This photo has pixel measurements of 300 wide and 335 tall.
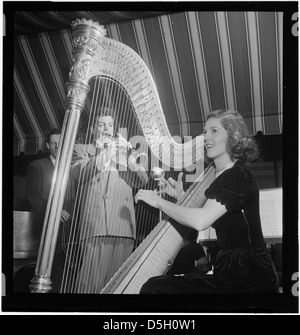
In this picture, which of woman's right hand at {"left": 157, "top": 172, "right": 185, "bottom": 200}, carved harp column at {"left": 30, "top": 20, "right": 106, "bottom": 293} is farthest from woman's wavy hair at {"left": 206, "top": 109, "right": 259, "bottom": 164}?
carved harp column at {"left": 30, "top": 20, "right": 106, "bottom": 293}

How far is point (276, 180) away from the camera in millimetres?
2188

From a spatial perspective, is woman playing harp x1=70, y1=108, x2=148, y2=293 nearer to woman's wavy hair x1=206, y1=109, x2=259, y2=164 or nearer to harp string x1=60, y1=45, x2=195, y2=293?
harp string x1=60, y1=45, x2=195, y2=293

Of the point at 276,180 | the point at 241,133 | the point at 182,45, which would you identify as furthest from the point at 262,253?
the point at 182,45

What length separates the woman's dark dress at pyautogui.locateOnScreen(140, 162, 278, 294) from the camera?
2.05m

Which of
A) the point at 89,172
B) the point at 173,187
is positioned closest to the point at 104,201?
the point at 89,172

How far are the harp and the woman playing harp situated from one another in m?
0.07

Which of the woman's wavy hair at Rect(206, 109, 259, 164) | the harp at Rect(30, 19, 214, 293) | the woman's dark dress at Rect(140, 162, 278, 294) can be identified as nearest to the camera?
the harp at Rect(30, 19, 214, 293)

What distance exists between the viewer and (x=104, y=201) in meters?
2.04

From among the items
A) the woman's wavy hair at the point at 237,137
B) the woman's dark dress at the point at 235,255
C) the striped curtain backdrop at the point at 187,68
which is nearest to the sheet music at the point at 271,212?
the woman's dark dress at the point at 235,255

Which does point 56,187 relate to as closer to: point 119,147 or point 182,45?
point 119,147

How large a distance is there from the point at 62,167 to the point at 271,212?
941 mm

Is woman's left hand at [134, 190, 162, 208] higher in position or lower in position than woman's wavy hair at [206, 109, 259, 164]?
lower

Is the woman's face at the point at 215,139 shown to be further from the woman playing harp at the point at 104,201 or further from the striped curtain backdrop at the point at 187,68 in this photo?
the woman playing harp at the point at 104,201
